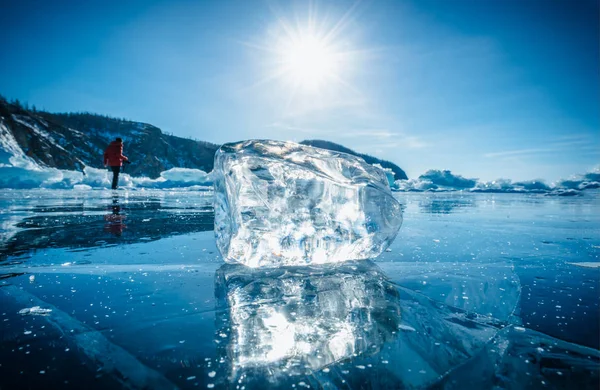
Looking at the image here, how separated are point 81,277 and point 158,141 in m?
82.7

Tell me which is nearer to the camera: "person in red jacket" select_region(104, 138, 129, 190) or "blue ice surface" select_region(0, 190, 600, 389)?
"blue ice surface" select_region(0, 190, 600, 389)

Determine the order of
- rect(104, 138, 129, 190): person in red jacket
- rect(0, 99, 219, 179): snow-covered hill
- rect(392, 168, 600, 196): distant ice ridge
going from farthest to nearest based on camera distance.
A: rect(0, 99, 219, 179): snow-covered hill < rect(392, 168, 600, 196): distant ice ridge < rect(104, 138, 129, 190): person in red jacket

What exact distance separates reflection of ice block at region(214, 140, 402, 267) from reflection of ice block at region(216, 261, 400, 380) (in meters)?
0.33

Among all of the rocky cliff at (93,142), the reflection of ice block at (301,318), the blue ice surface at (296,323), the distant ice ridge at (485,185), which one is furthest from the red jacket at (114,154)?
the rocky cliff at (93,142)

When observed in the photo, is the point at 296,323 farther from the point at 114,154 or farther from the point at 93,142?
the point at 93,142

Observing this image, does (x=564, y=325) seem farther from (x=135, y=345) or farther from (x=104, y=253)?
(x=104, y=253)

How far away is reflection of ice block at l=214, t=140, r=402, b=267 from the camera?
6.01 feet

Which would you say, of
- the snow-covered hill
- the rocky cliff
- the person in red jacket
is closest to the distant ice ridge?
the rocky cliff

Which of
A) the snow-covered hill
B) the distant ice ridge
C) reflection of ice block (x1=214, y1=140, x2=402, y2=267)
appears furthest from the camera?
the snow-covered hill

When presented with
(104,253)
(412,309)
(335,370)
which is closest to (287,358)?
(335,370)

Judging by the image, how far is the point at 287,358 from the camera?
0.73 m

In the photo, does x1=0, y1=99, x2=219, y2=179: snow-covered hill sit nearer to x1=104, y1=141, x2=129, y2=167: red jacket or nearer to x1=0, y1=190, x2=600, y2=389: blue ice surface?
x1=104, y1=141, x2=129, y2=167: red jacket

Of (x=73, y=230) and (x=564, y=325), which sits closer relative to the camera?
(x=564, y=325)

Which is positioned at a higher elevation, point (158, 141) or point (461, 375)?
point (158, 141)
